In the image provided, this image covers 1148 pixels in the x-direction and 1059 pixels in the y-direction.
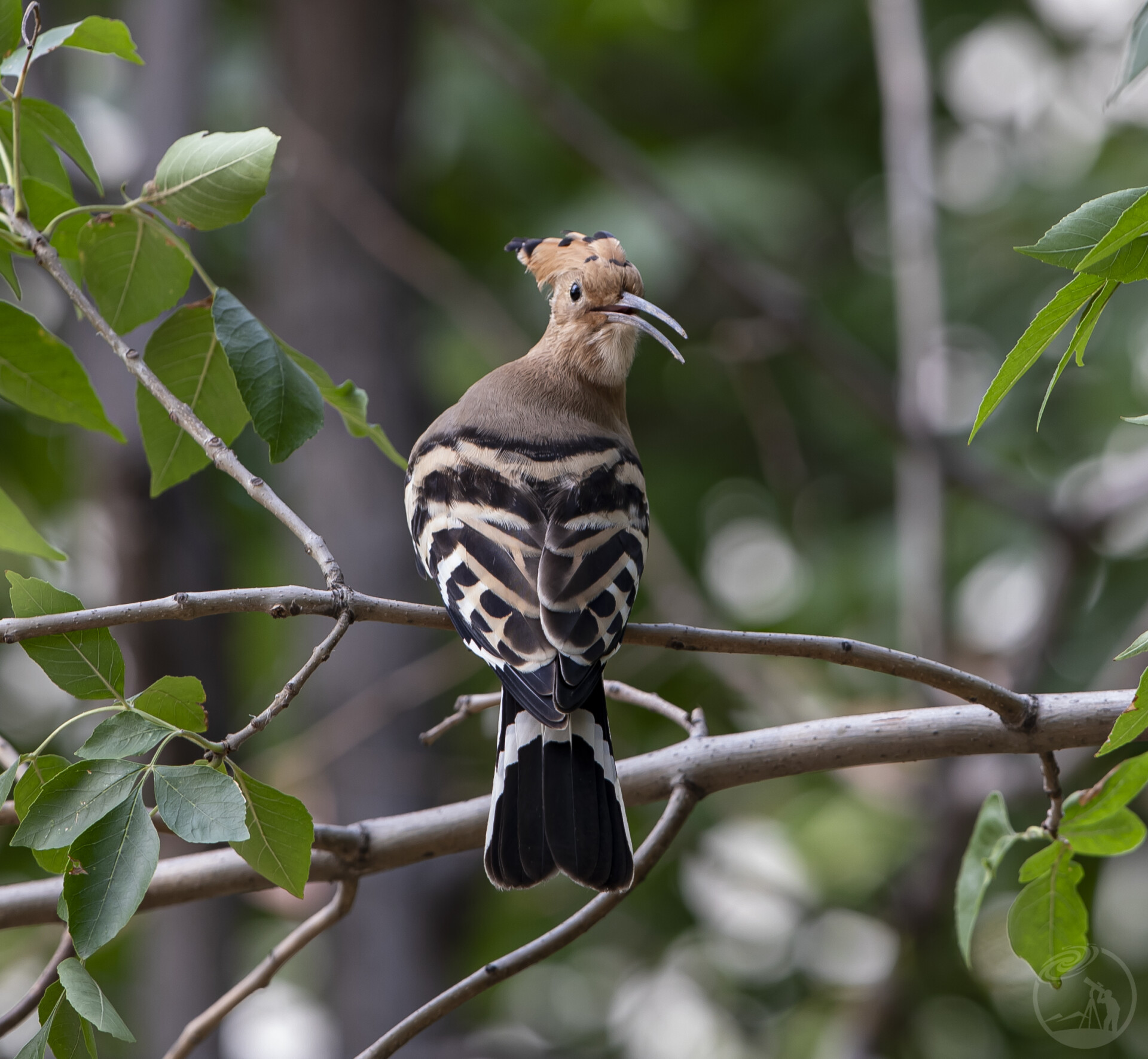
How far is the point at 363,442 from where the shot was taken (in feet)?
19.8

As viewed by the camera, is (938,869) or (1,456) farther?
(1,456)

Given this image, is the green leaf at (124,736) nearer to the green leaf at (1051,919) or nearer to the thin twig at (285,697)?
the thin twig at (285,697)

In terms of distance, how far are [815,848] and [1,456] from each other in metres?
4.77

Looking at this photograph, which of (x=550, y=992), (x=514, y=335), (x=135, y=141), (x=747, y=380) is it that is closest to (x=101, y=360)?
(x=135, y=141)

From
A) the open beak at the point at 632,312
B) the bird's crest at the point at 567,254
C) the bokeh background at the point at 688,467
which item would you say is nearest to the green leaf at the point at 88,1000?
the open beak at the point at 632,312

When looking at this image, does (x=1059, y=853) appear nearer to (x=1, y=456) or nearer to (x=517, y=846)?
(x=517, y=846)

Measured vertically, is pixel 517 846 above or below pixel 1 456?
above

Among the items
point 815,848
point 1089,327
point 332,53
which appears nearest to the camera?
point 1089,327

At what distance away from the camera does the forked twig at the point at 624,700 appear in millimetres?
2082

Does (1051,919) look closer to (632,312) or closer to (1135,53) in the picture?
(1135,53)

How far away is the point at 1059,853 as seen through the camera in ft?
5.59

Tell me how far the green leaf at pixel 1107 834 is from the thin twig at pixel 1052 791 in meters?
0.06

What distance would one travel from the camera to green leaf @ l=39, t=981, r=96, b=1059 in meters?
1.44

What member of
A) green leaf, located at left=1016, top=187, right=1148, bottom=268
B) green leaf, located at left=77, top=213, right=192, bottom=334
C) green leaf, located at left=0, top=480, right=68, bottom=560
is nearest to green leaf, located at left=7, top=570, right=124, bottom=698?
green leaf, located at left=0, top=480, right=68, bottom=560
